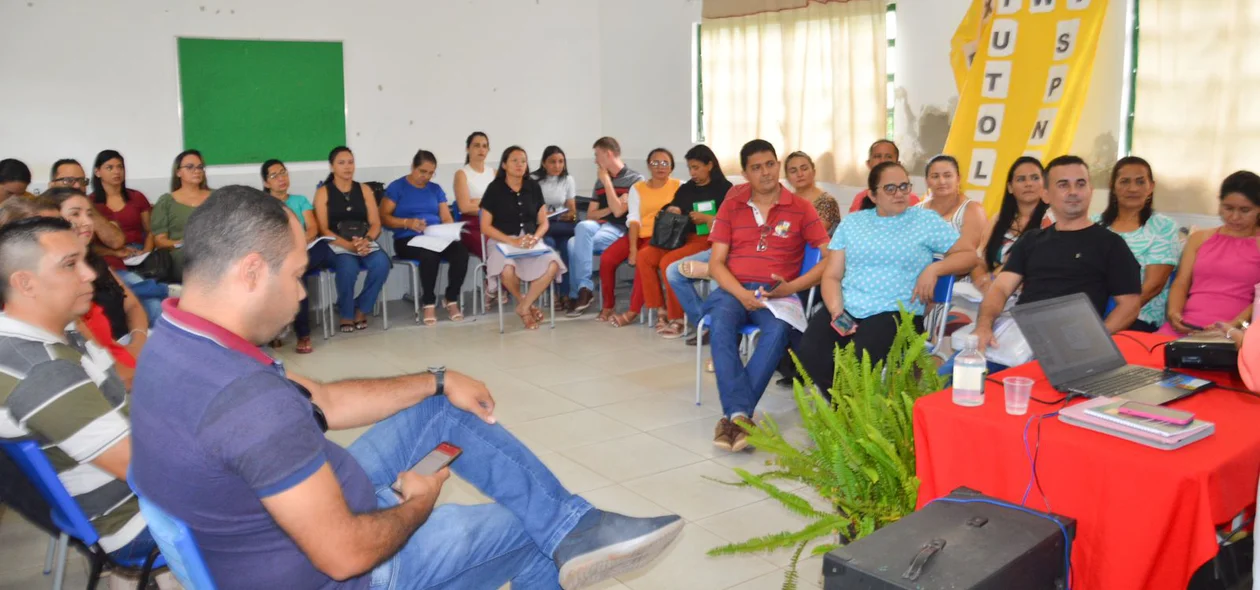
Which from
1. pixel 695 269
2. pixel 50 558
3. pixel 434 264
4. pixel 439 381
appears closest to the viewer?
pixel 439 381

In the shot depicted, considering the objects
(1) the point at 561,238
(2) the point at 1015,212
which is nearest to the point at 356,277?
(1) the point at 561,238

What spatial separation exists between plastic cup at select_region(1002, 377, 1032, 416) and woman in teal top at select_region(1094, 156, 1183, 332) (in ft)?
6.84

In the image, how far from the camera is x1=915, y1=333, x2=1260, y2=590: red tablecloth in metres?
1.78

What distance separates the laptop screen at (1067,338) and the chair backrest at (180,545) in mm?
1800

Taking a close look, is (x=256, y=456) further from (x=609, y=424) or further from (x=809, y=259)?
(x=809, y=259)

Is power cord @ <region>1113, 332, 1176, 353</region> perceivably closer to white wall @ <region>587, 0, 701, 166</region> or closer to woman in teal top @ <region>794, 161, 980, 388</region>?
woman in teal top @ <region>794, 161, 980, 388</region>

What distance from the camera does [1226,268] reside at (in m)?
3.76

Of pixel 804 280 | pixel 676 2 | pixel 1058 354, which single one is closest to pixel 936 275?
pixel 804 280

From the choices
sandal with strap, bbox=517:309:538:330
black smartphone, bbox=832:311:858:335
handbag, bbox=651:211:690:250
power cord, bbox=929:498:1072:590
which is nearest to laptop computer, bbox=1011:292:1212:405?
power cord, bbox=929:498:1072:590

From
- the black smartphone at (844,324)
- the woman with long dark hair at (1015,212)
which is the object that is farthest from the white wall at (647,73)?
the black smartphone at (844,324)

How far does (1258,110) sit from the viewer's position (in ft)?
15.1

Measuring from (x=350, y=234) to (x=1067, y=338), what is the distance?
5.17 m

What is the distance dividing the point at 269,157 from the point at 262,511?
6280 mm

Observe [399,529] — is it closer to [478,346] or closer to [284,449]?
[284,449]
